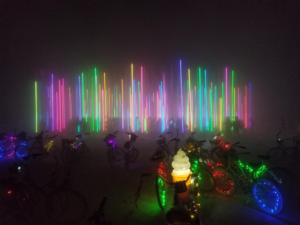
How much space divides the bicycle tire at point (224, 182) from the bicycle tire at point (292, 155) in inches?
→ 175

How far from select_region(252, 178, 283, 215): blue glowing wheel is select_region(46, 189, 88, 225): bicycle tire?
3.37m

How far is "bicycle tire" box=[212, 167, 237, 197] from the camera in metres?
4.43

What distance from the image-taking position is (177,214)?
7.54ft

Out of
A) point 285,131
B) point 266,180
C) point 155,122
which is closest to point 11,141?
point 266,180

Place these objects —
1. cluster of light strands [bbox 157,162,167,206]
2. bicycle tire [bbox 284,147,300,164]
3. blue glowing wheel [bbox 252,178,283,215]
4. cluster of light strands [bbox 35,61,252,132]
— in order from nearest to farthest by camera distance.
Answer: blue glowing wheel [bbox 252,178,283,215], cluster of light strands [bbox 157,162,167,206], bicycle tire [bbox 284,147,300,164], cluster of light strands [bbox 35,61,252,132]

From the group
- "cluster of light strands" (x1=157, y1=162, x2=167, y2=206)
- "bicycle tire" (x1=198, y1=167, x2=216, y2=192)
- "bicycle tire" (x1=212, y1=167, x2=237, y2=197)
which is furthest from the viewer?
"bicycle tire" (x1=198, y1=167, x2=216, y2=192)

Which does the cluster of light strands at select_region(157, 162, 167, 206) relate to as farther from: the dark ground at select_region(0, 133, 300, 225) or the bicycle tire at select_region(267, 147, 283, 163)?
the bicycle tire at select_region(267, 147, 283, 163)

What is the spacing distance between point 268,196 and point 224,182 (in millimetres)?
1003

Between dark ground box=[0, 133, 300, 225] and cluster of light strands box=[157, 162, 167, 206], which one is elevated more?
cluster of light strands box=[157, 162, 167, 206]

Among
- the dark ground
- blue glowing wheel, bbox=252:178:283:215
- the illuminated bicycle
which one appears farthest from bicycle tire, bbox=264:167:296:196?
blue glowing wheel, bbox=252:178:283:215

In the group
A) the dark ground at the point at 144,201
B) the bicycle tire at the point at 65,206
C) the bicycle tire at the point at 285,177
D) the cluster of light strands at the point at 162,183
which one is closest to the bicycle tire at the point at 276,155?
the dark ground at the point at 144,201

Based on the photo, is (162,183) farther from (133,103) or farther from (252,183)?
(133,103)

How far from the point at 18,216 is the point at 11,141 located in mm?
6626

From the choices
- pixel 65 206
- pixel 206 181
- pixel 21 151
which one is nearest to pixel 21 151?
pixel 21 151
